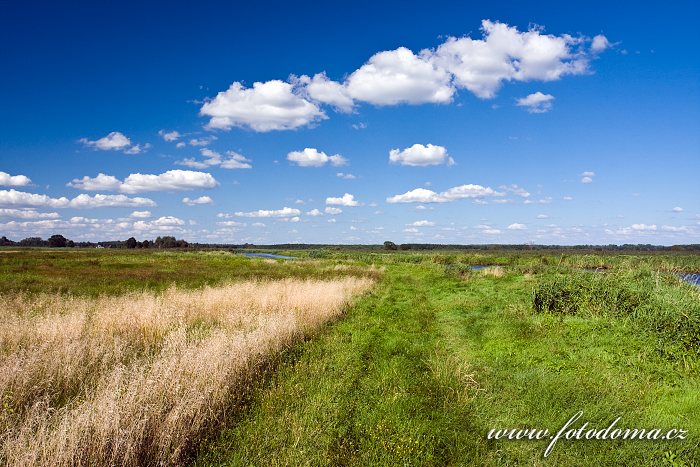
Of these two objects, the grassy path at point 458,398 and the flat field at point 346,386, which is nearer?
the flat field at point 346,386

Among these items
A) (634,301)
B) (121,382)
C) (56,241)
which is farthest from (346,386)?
(56,241)

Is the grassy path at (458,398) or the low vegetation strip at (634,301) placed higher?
the low vegetation strip at (634,301)

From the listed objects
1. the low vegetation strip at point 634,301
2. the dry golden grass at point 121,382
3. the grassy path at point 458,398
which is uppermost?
the low vegetation strip at point 634,301

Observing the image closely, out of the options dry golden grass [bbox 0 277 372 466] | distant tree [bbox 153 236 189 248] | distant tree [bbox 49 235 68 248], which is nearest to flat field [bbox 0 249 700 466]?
dry golden grass [bbox 0 277 372 466]

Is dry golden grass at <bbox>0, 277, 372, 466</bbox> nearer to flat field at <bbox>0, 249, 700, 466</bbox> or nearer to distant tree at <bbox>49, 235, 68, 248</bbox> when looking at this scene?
flat field at <bbox>0, 249, 700, 466</bbox>

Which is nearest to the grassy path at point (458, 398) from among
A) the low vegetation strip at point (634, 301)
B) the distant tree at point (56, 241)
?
the low vegetation strip at point (634, 301)

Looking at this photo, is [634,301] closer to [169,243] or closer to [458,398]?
[458,398]

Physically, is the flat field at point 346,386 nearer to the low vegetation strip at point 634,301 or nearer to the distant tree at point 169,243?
the low vegetation strip at point 634,301

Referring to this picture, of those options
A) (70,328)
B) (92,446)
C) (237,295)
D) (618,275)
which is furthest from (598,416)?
(237,295)

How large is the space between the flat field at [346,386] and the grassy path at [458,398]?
0.04 meters

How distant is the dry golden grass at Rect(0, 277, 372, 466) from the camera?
5125 millimetres

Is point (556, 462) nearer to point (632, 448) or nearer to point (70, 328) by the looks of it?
point (632, 448)

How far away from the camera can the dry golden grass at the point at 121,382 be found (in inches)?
202

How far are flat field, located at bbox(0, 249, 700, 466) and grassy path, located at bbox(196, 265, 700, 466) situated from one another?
1.4 inches
